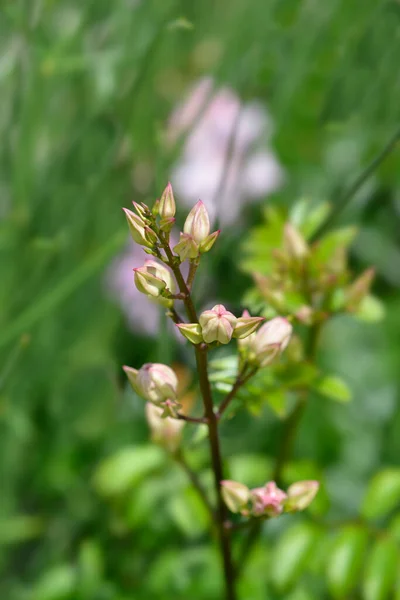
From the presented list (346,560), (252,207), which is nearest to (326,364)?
(252,207)

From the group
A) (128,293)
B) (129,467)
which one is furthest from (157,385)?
(128,293)

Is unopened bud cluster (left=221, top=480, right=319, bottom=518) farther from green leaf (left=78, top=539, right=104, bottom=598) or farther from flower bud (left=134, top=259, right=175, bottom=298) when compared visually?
green leaf (left=78, top=539, right=104, bottom=598)

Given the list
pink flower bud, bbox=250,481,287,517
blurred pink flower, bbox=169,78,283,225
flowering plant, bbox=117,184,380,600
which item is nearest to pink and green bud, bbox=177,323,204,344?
flowering plant, bbox=117,184,380,600

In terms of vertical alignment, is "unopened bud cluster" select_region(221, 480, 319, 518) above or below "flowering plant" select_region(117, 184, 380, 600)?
below

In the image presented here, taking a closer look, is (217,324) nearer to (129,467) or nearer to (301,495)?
(301,495)

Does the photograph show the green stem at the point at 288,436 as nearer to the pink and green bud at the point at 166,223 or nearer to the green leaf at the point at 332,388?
the green leaf at the point at 332,388

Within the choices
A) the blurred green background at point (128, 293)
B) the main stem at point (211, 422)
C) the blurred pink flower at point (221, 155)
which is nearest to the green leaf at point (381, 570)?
the blurred green background at point (128, 293)
